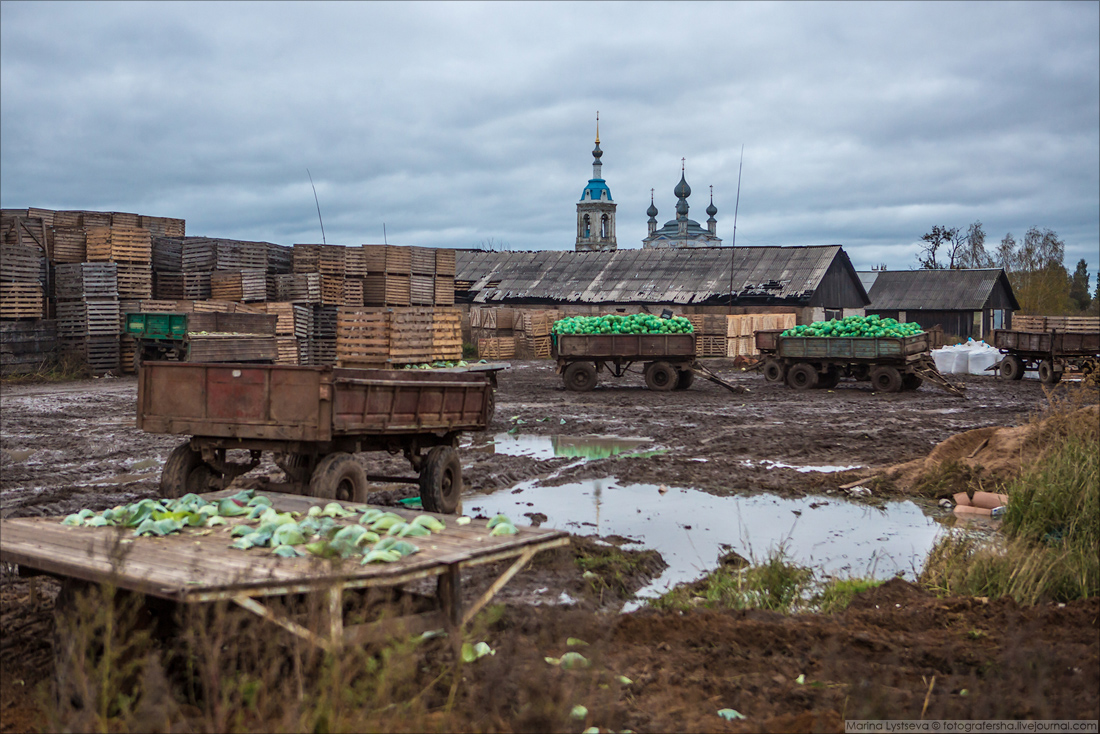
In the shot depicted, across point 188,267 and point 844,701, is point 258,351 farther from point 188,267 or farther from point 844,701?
point 844,701

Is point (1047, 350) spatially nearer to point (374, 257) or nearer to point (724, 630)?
point (374, 257)

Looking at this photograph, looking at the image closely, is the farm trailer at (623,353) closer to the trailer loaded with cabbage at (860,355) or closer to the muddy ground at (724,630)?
the trailer loaded with cabbage at (860,355)

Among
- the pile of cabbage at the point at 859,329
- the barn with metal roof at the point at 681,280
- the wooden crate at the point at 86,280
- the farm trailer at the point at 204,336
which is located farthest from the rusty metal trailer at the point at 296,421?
the barn with metal roof at the point at 681,280

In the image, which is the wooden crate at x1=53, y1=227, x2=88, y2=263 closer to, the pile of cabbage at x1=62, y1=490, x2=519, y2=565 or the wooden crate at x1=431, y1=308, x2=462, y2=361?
the wooden crate at x1=431, y1=308, x2=462, y2=361

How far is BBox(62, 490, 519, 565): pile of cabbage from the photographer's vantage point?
16.9 ft

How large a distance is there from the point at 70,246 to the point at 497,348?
16056 mm

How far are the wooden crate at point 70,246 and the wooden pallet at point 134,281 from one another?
1168 millimetres

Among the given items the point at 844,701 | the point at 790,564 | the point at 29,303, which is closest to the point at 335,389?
the point at 790,564

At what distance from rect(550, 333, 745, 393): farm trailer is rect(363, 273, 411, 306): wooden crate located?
998 cm

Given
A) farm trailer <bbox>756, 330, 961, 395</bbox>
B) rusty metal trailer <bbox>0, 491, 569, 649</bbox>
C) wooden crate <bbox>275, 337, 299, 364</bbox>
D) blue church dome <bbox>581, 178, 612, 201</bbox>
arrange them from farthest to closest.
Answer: blue church dome <bbox>581, 178, 612, 201</bbox> → wooden crate <bbox>275, 337, 299, 364</bbox> → farm trailer <bbox>756, 330, 961, 395</bbox> → rusty metal trailer <bbox>0, 491, 569, 649</bbox>

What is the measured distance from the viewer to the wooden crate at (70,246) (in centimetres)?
2788

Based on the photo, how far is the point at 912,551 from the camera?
8172 mm

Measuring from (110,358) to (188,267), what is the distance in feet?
13.7

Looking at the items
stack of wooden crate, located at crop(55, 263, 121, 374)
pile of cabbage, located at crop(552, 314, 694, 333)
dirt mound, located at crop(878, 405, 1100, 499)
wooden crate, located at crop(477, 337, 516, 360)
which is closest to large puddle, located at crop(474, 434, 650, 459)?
dirt mound, located at crop(878, 405, 1100, 499)
